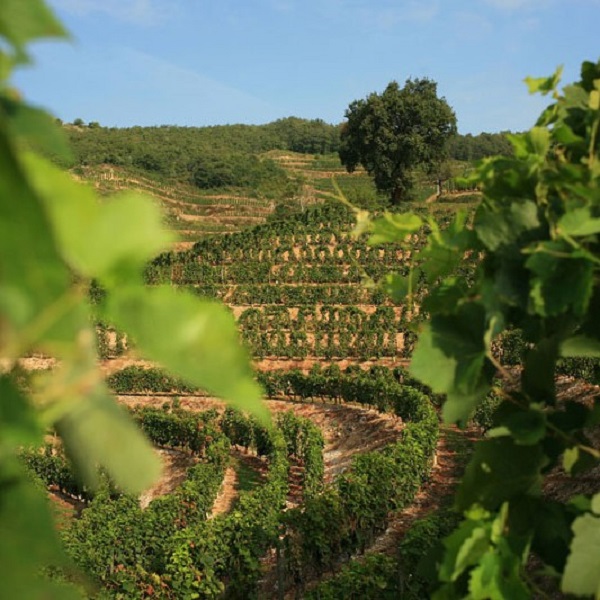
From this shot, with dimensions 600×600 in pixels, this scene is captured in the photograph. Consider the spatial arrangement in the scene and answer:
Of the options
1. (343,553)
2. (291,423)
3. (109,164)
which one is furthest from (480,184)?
(109,164)

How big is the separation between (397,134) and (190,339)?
1495 inches

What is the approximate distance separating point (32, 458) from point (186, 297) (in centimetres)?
1572

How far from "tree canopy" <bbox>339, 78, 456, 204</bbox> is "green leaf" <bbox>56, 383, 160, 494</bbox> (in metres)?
36.6

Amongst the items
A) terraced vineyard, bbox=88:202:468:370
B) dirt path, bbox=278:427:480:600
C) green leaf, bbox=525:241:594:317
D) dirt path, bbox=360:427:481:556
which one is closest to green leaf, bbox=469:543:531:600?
green leaf, bbox=525:241:594:317

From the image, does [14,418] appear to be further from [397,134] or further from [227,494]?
[397,134]

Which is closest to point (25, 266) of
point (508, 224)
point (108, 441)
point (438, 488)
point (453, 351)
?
point (108, 441)

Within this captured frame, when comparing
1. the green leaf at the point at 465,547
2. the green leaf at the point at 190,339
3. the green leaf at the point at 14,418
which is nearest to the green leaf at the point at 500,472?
the green leaf at the point at 465,547

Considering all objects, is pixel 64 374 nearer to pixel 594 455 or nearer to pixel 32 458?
pixel 594 455

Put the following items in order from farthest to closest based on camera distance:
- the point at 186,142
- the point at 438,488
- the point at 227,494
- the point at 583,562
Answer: the point at 186,142 < the point at 227,494 < the point at 438,488 < the point at 583,562

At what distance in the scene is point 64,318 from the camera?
433mm

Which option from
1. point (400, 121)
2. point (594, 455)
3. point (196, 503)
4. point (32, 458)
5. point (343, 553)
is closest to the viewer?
point (594, 455)

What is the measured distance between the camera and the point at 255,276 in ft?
95.1

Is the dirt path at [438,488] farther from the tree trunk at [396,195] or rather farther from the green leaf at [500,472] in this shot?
the tree trunk at [396,195]

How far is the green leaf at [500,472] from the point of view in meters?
1.05
